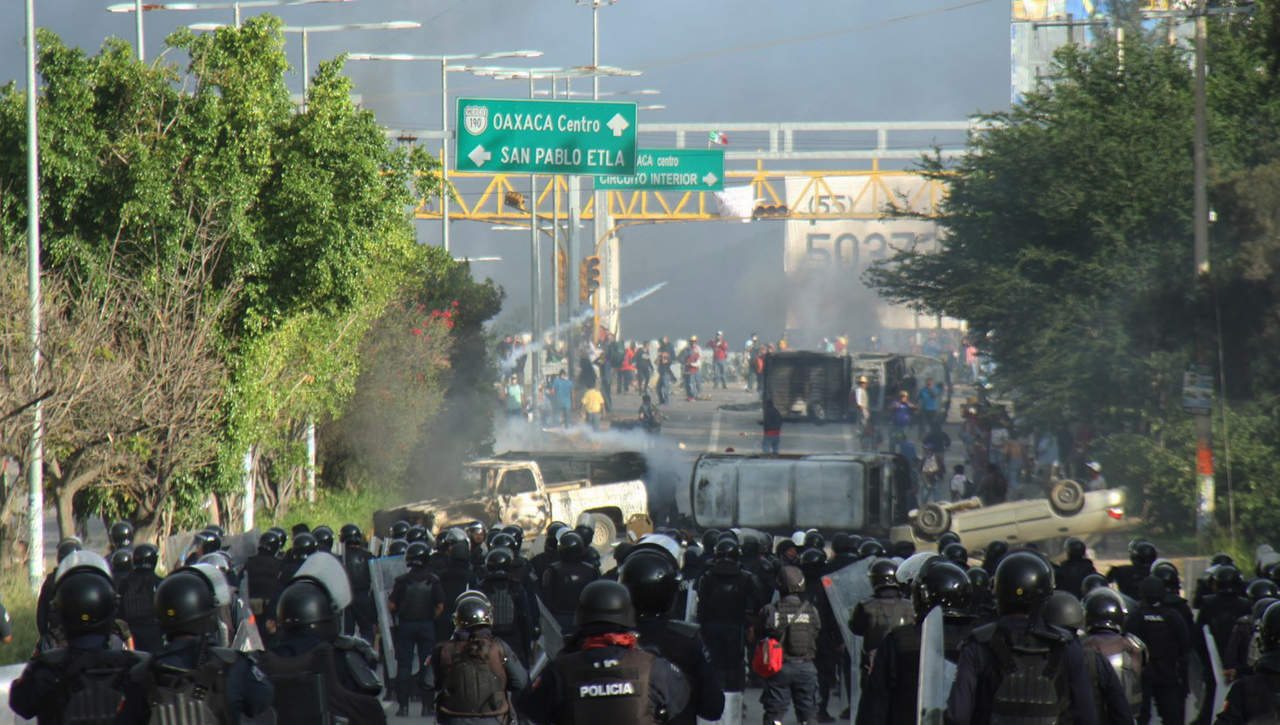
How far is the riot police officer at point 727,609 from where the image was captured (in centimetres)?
1170

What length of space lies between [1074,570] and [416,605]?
498cm

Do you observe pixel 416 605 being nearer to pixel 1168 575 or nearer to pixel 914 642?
pixel 1168 575

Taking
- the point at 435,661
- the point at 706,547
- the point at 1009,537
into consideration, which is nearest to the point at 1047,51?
the point at 1009,537

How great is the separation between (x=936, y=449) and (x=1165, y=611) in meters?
22.1

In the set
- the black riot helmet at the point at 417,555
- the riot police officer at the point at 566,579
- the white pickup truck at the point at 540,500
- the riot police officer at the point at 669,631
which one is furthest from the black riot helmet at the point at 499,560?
the white pickup truck at the point at 540,500

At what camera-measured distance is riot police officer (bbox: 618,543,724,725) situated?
5.49m

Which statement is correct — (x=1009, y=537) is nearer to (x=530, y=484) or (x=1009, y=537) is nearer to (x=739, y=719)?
(x=530, y=484)

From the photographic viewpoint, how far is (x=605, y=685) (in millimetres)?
5148

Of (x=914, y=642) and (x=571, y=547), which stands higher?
(x=914, y=642)

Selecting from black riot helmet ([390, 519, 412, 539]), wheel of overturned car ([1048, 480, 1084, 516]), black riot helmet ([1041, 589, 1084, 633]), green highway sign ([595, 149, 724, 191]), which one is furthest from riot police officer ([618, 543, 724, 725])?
green highway sign ([595, 149, 724, 191])

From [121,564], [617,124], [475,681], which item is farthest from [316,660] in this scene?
[617,124]

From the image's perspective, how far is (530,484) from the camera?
984 inches

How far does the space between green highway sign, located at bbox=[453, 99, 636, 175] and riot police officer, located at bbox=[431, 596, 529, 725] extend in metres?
14.5

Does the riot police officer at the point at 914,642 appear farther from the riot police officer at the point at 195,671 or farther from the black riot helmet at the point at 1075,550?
the black riot helmet at the point at 1075,550
